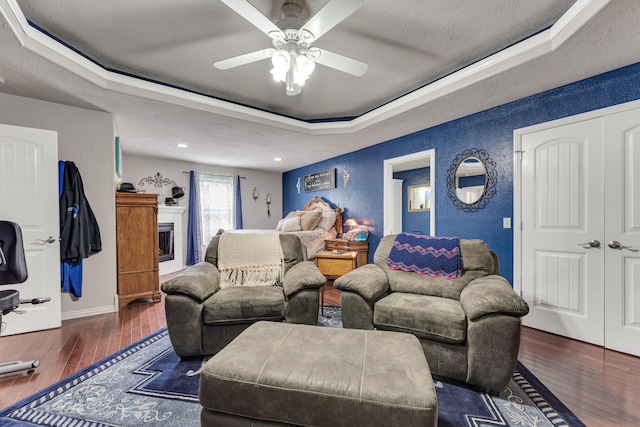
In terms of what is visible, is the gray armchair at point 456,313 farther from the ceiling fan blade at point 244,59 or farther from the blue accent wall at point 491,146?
the ceiling fan blade at point 244,59

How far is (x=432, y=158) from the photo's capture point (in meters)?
3.72

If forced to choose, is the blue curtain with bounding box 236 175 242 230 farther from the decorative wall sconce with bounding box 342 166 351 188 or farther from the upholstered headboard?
the decorative wall sconce with bounding box 342 166 351 188

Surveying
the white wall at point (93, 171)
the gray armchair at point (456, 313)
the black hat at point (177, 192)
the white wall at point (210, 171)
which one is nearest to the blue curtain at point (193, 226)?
the white wall at point (210, 171)

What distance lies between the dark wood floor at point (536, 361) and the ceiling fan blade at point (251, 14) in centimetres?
252

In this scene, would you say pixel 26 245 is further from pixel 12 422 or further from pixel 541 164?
pixel 541 164

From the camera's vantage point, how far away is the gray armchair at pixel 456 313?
5.36 ft

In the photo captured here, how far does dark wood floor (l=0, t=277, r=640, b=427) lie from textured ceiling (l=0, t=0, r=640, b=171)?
2.23 meters

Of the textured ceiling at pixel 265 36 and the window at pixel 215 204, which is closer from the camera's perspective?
the textured ceiling at pixel 265 36

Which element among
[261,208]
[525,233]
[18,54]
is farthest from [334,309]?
[261,208]

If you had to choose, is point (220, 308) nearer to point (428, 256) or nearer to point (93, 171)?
point (428, 256)

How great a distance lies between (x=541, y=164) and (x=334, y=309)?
2.56 metres

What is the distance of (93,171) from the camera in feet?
10.3

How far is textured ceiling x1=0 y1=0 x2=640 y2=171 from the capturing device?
1877mm

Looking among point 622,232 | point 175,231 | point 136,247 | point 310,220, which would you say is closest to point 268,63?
point 136,247
